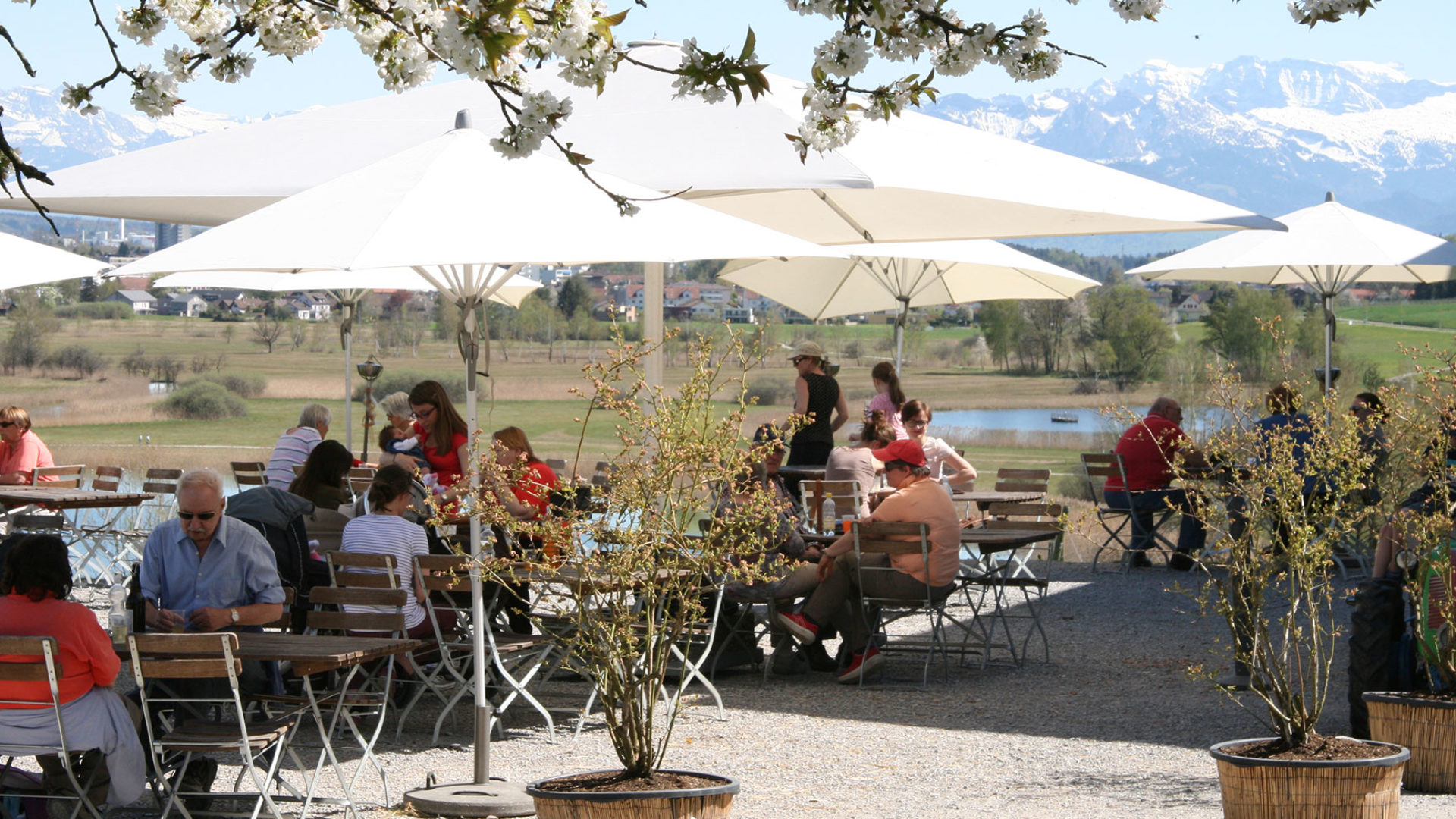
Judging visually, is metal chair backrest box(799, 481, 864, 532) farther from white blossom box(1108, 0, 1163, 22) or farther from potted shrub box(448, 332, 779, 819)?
white blossom box(1108, 0, 1163, 22)

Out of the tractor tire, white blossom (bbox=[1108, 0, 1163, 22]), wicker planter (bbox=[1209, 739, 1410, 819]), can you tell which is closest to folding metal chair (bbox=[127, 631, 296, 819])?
wicker planter (bbox=[1209, 739, 1410, 819])

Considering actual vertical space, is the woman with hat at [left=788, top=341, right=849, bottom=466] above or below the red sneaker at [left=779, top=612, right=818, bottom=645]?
above

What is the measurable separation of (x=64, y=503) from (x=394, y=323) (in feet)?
198

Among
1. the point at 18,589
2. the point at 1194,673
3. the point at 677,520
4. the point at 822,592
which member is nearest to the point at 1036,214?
the point at 822,592

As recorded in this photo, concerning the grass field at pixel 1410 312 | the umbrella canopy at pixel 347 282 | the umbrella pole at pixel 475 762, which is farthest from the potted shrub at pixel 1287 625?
the grass field at pixel 1410 312

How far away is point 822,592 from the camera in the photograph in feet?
21.7

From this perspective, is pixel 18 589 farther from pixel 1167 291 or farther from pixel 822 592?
pixel 1167 291

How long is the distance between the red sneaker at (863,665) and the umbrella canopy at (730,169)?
1795 mm

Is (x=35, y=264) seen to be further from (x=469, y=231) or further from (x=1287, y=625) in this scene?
(x=1287, y=625)

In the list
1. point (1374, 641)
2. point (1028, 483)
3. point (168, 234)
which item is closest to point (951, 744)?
point (1374, 641)

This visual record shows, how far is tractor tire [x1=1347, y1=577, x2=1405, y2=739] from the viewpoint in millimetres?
4828

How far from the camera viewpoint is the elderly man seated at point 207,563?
4.69m

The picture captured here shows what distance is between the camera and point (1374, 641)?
15.9 feet

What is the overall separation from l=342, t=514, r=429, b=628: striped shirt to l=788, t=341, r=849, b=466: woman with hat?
12.6 ft
